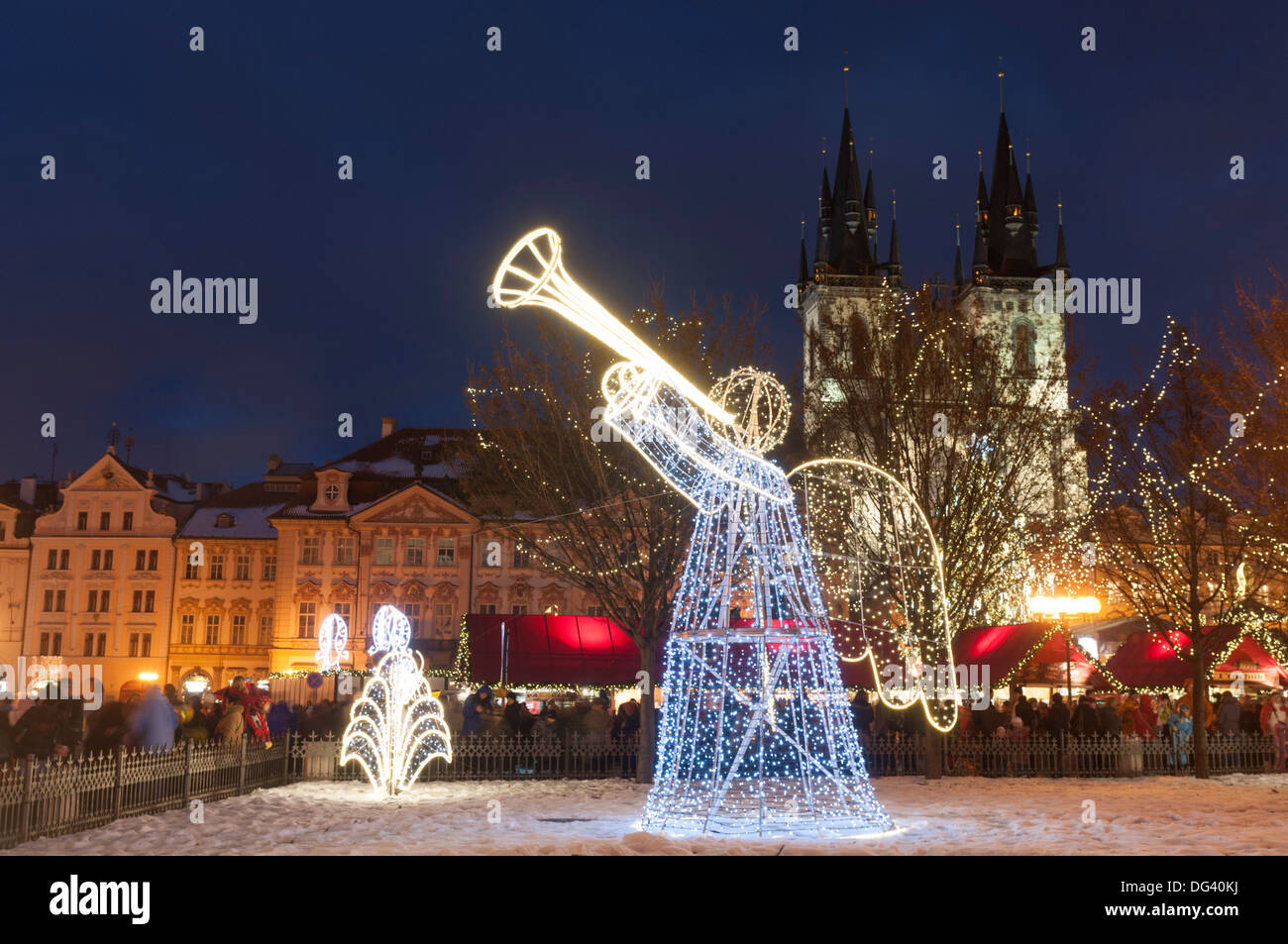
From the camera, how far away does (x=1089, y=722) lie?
21.8 m

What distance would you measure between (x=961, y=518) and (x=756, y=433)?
9.29 metres

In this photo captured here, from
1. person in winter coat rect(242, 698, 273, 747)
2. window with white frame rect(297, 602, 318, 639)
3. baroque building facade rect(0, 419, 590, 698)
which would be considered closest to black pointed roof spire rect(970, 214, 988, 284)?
baroque building facade rect(0, 419, 590, 698)

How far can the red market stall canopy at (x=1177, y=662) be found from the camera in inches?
937

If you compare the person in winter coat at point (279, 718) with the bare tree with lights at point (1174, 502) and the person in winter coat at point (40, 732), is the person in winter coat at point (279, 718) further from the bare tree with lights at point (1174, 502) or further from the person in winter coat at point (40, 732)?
the bare tree with lights at point (1174, 502)

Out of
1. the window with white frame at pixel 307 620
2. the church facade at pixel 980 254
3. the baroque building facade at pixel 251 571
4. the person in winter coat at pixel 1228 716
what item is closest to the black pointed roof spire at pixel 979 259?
the church facade at pixel 980 254

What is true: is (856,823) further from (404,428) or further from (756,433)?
(404,428)

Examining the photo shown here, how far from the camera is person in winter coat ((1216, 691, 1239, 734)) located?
2317 cm

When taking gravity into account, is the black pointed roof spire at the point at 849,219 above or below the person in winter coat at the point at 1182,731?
above

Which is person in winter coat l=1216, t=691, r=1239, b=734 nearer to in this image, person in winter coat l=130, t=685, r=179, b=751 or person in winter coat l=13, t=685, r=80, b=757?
person in winter coat l=130, t=685, r=179, b=751

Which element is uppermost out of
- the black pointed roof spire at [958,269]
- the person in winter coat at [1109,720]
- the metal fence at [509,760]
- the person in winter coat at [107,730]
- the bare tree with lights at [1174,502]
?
the black pointed roof spire at [958,269]

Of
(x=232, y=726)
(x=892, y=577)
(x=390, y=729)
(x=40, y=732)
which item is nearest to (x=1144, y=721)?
(x=892, y=577)

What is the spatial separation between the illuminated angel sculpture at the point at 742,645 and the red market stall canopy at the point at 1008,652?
35.2 ft

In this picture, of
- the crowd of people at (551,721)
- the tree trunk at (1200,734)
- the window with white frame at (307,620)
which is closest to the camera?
the tree trunk at (1200,734)
